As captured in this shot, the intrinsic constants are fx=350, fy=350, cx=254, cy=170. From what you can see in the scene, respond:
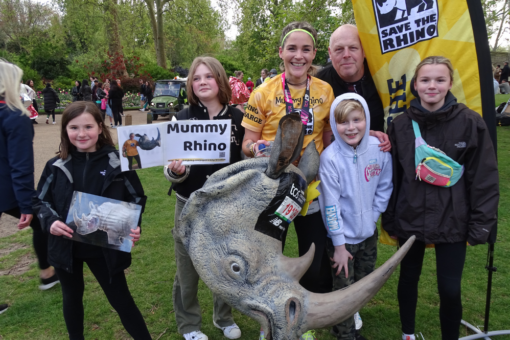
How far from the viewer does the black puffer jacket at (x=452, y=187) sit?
8.28ft

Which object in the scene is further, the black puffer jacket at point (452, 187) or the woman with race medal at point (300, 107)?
the woman with race medal at point (300, 107)

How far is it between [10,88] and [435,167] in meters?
3.99

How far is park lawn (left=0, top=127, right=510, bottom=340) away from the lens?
3.72 metres

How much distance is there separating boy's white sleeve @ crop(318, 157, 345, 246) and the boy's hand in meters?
0.06

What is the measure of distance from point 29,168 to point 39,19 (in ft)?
172

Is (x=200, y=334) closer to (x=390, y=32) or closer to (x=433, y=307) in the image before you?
(x=433, y=307)

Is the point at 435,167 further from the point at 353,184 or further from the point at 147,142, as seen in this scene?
the point at 147,142

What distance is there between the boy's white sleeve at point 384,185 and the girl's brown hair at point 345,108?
481 millimetres

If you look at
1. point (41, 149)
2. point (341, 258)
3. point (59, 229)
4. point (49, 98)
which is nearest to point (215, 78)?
point (59, 229)

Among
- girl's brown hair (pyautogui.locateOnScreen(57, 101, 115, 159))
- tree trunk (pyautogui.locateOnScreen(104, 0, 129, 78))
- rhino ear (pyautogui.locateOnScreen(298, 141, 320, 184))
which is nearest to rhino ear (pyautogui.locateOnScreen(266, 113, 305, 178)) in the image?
rhino ear (pyautogui.locateOnScreen(298, 141, 320, 184))

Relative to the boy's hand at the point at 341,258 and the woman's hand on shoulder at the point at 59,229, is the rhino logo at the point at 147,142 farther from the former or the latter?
the boy's hand at the point at 341,258

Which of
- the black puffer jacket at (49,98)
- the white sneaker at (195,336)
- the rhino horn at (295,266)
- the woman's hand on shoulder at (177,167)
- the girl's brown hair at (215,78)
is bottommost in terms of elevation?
the white sneaker at (195,336)

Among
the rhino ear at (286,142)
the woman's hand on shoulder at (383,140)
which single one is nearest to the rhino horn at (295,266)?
the rhino ear at (286,142)

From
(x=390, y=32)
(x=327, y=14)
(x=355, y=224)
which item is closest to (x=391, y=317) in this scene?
(x=355, y=224)
